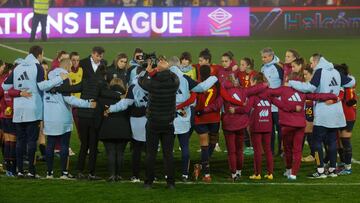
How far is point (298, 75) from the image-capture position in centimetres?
1546

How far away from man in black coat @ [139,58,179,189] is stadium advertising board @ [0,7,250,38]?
947 inches

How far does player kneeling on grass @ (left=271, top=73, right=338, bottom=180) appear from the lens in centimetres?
1538

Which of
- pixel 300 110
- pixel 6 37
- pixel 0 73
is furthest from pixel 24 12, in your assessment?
pixel 300 110

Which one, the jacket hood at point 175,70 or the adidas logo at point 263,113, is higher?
the jacket hood at point 175,70

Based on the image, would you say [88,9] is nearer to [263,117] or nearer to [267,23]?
[267,23]

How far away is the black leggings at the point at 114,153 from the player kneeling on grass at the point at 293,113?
8.65ft

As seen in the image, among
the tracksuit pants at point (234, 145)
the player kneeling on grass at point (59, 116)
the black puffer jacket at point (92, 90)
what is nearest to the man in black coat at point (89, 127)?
the black puffer jacket at point (92, 90)

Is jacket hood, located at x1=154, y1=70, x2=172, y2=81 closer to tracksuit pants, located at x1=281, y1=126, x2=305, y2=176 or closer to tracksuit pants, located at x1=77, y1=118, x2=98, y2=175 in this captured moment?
tracksuit pants, located at x1=77, y1=118, x2=98, y2=175

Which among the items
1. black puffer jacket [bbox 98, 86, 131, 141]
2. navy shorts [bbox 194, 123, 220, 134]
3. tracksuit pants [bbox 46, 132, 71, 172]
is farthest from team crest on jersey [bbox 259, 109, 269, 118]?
tracksuit pants [bbox 46, 132, 71, 172]

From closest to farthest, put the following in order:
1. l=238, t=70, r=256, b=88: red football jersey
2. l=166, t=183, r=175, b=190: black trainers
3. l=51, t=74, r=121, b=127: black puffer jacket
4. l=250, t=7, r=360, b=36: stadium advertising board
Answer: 1. l=166, t=183, r=175, b=190: black trainers
2. l=51, t=74, r=121, b=127: black puffer jacket
3. l=238, t=70, r=256, b=88: red football jersey
4. l=250, t=7, r=360, b=36: stadium advertising board

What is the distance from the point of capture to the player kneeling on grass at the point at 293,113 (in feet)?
50.5

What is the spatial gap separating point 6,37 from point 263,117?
23866 millimetres

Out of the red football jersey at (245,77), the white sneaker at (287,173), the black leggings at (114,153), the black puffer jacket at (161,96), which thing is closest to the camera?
the black puffer jacket at (161,96)

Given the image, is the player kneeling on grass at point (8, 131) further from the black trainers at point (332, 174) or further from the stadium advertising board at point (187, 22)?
the stadium advertising board at point (187, 22)
